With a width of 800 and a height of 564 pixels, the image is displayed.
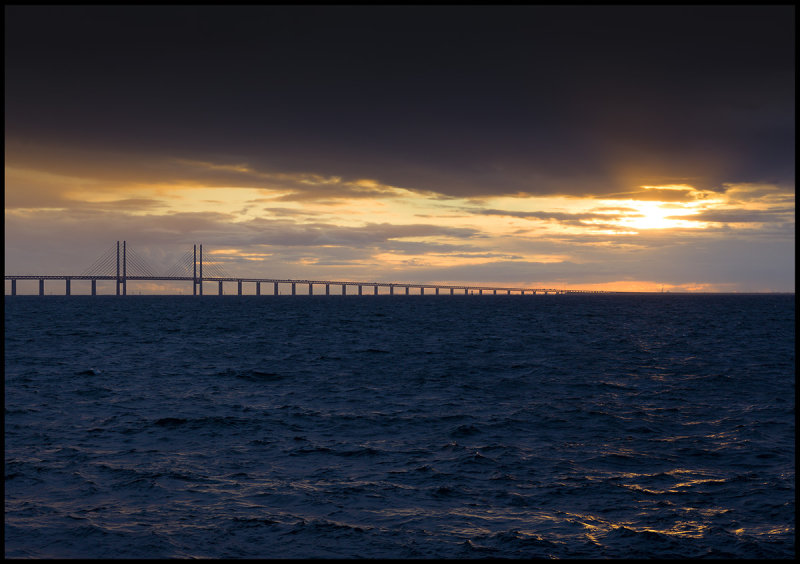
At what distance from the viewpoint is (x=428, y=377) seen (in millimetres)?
36062

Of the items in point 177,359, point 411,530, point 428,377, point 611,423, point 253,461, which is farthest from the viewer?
point 177,359

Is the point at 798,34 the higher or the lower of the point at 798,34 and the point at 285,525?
the higher

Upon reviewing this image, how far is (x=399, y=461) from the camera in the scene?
18.9 meters

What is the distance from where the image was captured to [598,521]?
565 inches

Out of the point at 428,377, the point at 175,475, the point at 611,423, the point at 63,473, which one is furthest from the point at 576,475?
the point at 428,377

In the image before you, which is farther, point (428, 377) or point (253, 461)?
point (428, 377)

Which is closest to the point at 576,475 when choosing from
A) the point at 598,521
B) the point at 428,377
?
the point at 598,521

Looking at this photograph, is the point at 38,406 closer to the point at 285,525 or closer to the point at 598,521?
the point at 285,525

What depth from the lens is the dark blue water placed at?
13.4m

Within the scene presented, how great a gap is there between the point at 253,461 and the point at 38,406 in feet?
41.0

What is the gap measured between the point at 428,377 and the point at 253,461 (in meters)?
18.1

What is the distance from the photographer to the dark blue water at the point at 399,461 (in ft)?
43.9

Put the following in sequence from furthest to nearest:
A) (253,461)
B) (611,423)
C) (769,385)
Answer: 1. (769,385)
2. (611,423)
3. (253,461)

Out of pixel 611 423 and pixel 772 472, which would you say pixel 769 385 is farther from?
pixel 772 472
